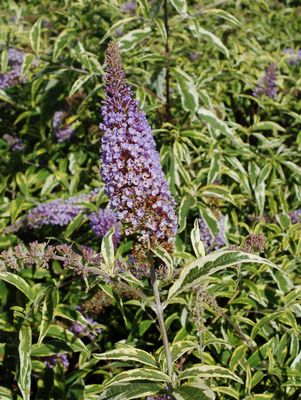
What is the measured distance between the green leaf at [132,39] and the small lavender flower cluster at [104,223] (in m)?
1.11

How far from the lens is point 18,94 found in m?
4.72

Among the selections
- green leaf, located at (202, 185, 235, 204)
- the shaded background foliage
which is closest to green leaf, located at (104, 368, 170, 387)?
the shaded background foliage

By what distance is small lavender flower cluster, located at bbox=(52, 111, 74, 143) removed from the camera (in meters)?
4.14

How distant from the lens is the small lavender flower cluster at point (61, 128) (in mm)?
4145

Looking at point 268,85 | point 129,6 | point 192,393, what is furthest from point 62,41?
point 192,393

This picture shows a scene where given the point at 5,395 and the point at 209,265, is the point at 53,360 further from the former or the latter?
the point at 209,265

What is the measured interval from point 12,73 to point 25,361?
105 inches

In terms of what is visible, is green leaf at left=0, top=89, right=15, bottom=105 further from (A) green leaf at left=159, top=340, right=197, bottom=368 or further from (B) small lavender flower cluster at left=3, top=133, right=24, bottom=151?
(A) green leaf at left=159, top=340, right=197, bottom=368

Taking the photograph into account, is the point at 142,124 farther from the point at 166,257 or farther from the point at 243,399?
the point at 243,399

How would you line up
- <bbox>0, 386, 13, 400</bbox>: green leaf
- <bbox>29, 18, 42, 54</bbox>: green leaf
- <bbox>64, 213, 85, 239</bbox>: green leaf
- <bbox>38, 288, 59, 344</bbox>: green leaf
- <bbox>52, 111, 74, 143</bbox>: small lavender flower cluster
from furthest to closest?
<bbox>52, 111, 74, 143</bbox>: small lavender flower cluster
<bbox>29, 18, 42, 54</bbox>: green leaf
<bbox>64, 213, 85, 239</bbox>: green leaf
<bbox>0, 386, 13, 400</bbox>: green leaf
<bbox>38, 288, 59, 344</bbox>: green leaf

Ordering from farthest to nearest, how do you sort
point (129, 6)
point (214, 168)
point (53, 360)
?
point (129, 6) < point (214, 168) < point (53, 360)

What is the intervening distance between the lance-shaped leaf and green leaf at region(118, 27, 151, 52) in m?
2.01

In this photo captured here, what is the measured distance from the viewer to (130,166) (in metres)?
1.95

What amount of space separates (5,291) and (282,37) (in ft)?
15.5
